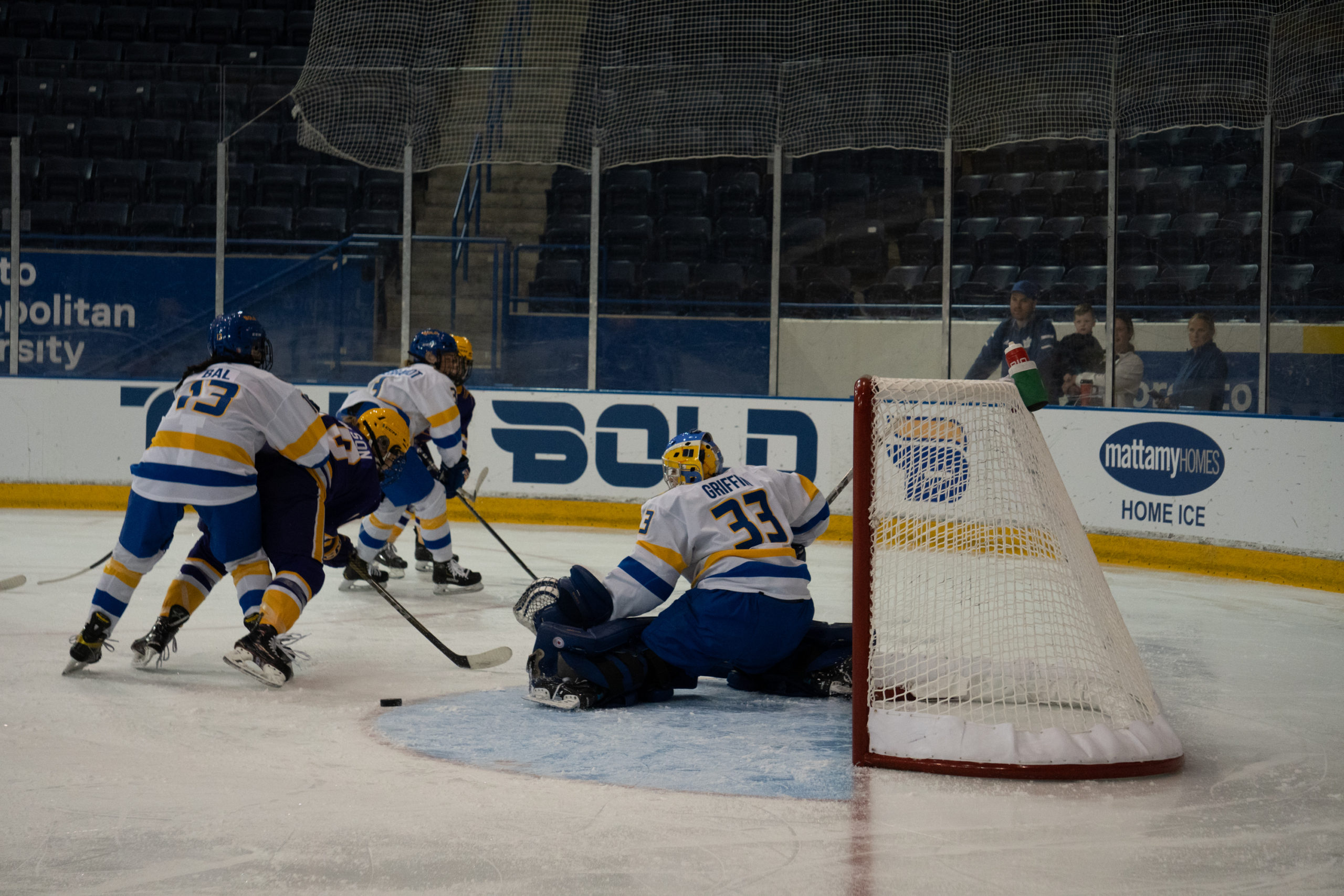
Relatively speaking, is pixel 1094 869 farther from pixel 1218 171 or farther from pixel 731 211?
pixel 731 211

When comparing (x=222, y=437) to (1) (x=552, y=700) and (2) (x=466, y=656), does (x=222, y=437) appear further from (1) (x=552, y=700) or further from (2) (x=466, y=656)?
(1) (x=552, y=700)

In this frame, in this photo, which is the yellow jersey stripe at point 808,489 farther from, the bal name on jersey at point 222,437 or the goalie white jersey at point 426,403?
the goalie white jersey at point 426,403

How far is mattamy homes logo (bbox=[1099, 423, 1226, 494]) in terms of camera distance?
24.4ft

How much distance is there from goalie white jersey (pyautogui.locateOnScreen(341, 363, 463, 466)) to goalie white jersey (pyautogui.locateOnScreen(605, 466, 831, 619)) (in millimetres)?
2437

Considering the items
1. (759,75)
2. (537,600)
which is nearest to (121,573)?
(537,600)

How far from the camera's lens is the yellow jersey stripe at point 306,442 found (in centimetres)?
446

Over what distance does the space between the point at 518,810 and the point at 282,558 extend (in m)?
1.71

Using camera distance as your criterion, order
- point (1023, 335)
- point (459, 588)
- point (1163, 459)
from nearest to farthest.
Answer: point (459, 588) → point (1163, 459) → point (1023, 335)

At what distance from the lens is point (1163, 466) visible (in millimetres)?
7625

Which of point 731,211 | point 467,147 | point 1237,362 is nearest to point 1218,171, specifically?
point 1237,362

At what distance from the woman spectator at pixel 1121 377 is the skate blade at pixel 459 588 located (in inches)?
143

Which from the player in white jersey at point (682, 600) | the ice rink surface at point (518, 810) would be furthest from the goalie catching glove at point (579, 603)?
the ice rink surface at point (518, 810)

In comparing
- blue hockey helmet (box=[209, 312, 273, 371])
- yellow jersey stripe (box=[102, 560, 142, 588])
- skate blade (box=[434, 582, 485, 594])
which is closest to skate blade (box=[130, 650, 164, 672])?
yellow jersey stripe (box=[102, 560, 142, 588])

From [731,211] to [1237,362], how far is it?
3.24 metres
